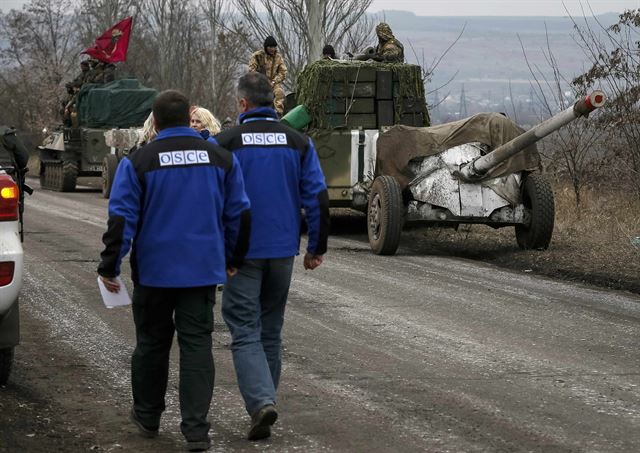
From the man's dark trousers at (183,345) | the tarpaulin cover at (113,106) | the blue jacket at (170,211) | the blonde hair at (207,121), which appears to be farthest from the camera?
the tarpaulin cover at (113,106)

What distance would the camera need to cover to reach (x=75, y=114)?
101 feet

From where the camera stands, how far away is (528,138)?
1462 centimetres

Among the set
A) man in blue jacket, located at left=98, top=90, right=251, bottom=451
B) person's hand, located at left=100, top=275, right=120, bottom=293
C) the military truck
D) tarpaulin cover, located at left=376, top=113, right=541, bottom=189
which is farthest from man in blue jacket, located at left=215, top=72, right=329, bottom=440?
the military truck

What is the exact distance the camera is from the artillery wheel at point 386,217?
1518 centimetres

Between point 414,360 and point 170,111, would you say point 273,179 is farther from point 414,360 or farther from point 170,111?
point 414,360

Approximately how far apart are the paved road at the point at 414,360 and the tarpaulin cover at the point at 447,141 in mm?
1680

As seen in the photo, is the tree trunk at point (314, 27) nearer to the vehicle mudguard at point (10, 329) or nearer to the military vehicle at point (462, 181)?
the military vehicle at point (462, 181)

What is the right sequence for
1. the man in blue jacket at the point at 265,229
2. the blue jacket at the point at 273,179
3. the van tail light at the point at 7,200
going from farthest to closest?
the van tail light at the point at 7,200
the blue jacket at the point at 273,179
the man in blue jacket at the point at 265,229

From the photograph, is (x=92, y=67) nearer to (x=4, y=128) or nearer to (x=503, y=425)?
(x=4, y=128)

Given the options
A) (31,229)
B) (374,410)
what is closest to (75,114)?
(31,229)

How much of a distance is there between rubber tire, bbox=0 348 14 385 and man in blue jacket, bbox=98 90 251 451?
1.31 metres

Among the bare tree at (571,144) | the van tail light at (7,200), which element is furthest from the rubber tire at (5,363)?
the bare tree at (571,144)

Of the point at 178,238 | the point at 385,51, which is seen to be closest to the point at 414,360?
the point at 178,238

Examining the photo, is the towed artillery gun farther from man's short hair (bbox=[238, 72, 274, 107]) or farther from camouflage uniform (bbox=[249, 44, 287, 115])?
man's short hair (bbox=[238, 72, 274, 107])
